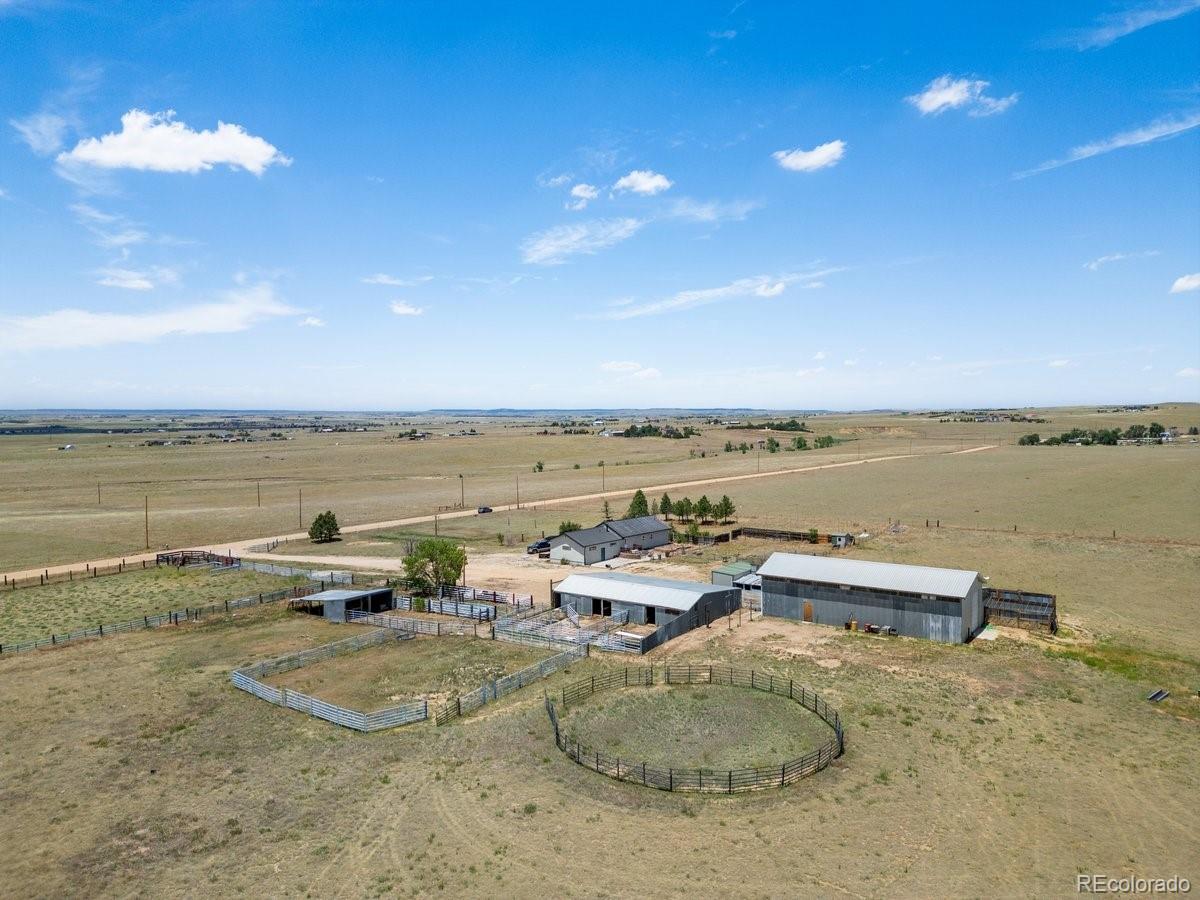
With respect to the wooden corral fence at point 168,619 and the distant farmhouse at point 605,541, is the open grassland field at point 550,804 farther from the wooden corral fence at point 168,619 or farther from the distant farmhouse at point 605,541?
the distant farmhouse at point 605,541

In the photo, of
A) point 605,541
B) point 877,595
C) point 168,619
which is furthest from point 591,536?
point 168,619

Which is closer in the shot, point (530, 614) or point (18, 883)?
point (18, 883)

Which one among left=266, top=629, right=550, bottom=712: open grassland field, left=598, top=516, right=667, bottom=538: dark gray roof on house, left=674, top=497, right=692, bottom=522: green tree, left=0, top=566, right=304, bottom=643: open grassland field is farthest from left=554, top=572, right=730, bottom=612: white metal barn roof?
left=674, top=497, right=692, bottom=522: green tree

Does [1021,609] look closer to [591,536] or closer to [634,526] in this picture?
[591,536]

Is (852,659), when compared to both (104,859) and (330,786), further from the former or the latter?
(104,859)

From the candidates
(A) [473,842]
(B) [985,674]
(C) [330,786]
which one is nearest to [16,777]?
(C) [330,786]

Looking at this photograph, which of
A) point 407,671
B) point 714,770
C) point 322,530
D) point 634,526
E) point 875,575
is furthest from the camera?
point 322,530
